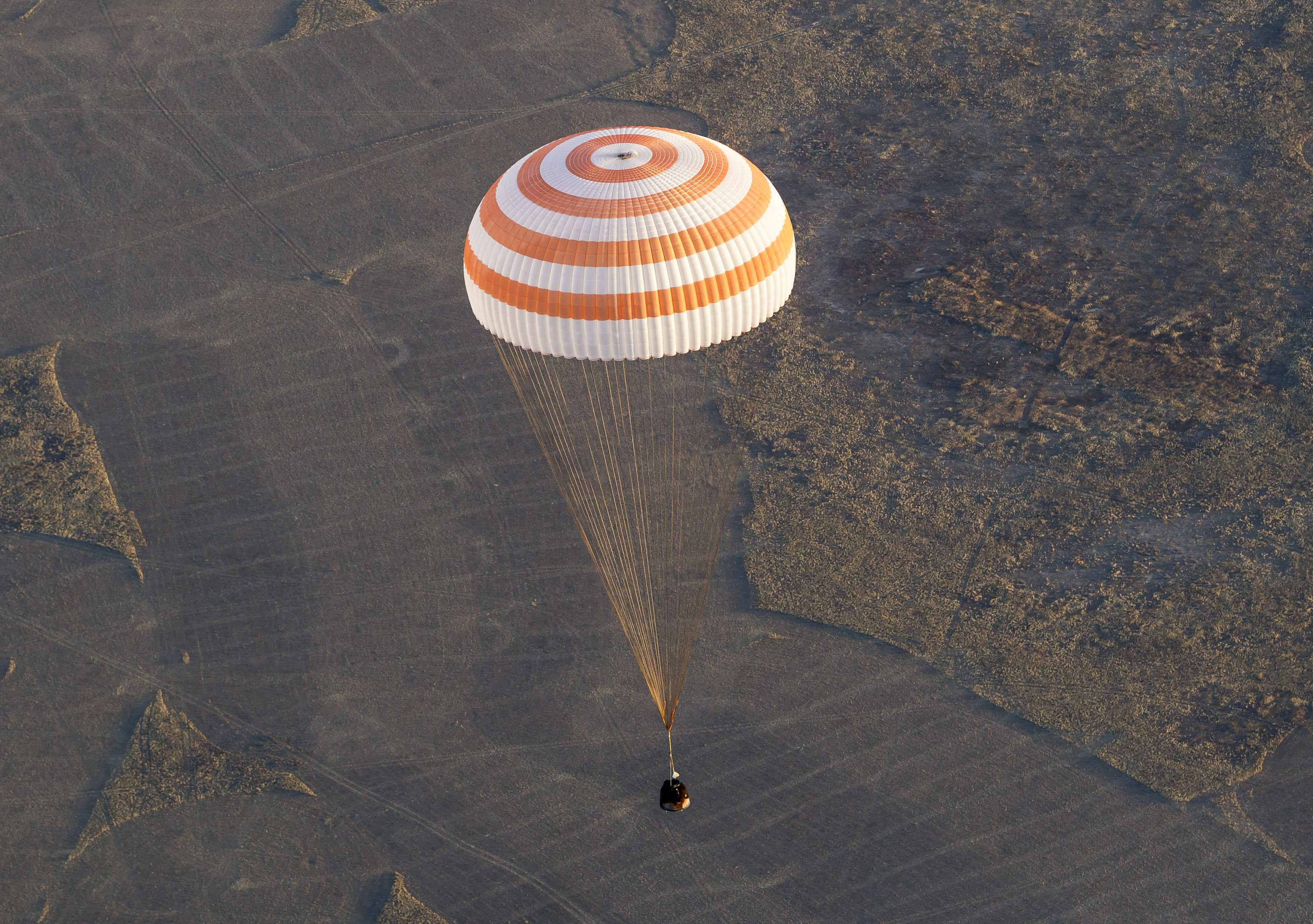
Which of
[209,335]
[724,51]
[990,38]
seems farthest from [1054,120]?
[209,335]

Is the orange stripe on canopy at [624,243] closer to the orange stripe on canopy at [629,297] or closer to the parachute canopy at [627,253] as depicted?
the parachute canopy at [627,253]

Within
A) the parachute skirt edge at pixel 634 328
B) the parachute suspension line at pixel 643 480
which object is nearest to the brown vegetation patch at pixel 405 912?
the parachute suspension line at pixel 643 480

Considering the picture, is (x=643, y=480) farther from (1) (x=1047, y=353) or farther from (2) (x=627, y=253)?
(1) (x=1047, y=353)

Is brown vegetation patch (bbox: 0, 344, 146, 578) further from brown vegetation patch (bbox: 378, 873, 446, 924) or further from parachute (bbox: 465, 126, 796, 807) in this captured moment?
parachute (bbox: 465, 126, 796, 807)

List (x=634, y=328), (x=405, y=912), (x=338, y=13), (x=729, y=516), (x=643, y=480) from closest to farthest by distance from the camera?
(x=634, y=328) → (x=405, y=912) → (x=729, y=516) → (x=643, y=480) → (x=338, y=13)

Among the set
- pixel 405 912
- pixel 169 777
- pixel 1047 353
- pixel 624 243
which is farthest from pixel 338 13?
pixel 405 912
